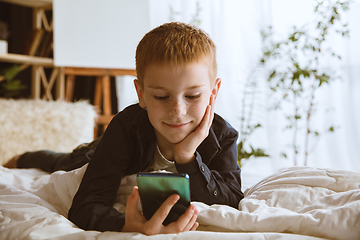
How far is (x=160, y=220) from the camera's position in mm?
665

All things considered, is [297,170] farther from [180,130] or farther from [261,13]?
[261,13]

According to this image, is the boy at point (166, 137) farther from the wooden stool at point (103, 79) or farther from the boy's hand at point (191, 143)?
the wooden stool at point (103, 79)

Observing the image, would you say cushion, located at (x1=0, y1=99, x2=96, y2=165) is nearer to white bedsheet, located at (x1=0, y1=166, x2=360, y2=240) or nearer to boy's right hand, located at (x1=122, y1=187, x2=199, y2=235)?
white bedsheet, located at (x1=0, y1=166, x2=360, y2=240)

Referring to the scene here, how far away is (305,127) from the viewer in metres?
2.78

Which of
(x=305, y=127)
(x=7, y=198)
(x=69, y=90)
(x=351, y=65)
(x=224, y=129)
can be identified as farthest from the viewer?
(x=69, y=90)

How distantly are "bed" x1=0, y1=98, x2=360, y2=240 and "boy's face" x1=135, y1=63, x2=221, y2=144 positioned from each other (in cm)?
21

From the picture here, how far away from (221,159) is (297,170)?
0.75ft

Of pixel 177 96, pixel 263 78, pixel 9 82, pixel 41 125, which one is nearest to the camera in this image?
pixel 177 96

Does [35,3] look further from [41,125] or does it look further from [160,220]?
[160,220]

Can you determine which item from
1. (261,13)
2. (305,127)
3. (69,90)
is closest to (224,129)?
(305,127)

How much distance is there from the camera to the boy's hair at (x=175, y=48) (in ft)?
2.75

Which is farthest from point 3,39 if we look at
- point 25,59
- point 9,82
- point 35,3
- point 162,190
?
Result: point 162,190

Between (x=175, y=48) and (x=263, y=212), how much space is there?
44 cm

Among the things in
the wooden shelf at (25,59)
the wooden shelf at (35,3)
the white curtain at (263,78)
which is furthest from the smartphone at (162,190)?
the wooden shelf at (35,3)
